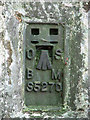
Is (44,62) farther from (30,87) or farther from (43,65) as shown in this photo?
(30,87)

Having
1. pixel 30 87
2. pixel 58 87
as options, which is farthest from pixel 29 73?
pixel 58 87

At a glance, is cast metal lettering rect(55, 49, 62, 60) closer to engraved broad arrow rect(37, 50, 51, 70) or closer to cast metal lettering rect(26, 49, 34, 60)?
engraved broad arrow rect(37, 50, 51, 70)

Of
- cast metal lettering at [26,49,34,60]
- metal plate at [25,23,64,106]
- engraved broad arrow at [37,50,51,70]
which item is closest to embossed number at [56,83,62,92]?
metal plate at [25,23,64,106]

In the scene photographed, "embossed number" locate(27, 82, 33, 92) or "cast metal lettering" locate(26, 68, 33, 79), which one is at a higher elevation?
"cast metal lettering" locate(26, 68, 33, 79)

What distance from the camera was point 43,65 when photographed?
5.31ft

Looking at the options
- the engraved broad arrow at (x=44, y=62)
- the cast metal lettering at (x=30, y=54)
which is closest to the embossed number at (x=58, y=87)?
the engraved broad arrow at (x=44, y=62)

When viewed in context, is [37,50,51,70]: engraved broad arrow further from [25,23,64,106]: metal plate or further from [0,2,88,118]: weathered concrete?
[0,2,88,118]: weathered concrete

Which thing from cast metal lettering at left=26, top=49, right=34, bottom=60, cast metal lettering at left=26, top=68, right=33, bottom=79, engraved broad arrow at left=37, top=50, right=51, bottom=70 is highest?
cast metal lettering at left=26, top=49, right=34, bottom=60

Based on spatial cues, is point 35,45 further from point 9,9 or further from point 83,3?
point 83,3

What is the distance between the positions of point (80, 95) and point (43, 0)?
689 millimetres

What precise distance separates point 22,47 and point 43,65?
186 millimetres

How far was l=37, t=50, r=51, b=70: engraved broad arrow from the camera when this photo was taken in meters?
1.62

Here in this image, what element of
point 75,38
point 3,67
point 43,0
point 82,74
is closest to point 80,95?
point 82,74

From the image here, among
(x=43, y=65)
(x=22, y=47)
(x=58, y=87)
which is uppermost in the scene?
(x=22, y=47)
